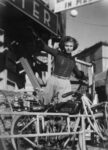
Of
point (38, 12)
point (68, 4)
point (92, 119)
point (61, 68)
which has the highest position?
point (38, 12)

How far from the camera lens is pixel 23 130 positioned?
508cm

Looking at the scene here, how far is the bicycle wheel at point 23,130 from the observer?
15.9ft

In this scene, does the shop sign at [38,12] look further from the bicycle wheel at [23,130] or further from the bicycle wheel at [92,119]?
the bicycle wheel at [92,119]

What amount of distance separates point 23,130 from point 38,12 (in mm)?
3567

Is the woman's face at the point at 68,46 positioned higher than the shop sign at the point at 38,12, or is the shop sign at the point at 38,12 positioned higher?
the shop sign at the point at 38,12

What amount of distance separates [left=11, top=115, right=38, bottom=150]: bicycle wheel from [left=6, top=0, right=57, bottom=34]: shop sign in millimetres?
2535

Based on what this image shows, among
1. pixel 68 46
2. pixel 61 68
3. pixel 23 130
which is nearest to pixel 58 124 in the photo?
pixel 23 130

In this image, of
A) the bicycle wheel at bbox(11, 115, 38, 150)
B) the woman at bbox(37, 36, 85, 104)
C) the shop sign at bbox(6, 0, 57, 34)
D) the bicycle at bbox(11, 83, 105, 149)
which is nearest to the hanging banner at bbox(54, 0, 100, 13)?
the woman at bbox(37, 36, 85, 104)

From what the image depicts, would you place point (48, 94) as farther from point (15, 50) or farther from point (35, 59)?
point (35, 59)

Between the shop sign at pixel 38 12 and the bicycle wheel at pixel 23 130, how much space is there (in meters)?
2.54

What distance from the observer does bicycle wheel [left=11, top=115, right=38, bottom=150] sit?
4.84 metres

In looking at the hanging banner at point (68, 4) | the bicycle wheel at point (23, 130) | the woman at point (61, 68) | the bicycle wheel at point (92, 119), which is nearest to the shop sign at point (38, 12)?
the hanging banner at point (68, 4)

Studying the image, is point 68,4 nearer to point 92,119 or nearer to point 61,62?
point 61,62

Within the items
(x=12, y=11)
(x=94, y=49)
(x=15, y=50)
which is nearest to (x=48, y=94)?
(x=12, y=11)
